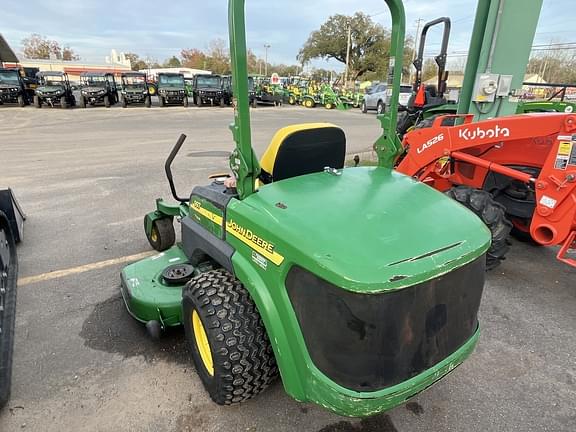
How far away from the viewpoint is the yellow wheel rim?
7.06ft

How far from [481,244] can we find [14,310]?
3.04 metres

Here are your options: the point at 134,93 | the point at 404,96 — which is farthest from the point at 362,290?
the point at 134,93

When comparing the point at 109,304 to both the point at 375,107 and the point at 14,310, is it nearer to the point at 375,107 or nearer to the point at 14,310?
the point at 14,310

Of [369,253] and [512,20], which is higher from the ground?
[512,20]

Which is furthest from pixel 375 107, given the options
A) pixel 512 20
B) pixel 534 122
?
pixel 534 122

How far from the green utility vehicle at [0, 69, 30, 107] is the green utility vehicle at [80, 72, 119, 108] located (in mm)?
2713

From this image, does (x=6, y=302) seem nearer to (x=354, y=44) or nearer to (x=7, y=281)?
(x=7, y=281)

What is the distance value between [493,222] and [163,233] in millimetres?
3014

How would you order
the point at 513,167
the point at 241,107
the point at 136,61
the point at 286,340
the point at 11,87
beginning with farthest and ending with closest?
1. the point at 136,61
2. the point at 11,87
3. the point at 513,167
4. the point at 241,107
5. the point at 286,340

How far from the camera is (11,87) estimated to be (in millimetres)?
19391

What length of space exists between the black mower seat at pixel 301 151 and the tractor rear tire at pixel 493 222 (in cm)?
175

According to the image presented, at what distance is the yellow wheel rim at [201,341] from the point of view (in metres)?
2.15

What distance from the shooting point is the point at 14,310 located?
9.15 feet

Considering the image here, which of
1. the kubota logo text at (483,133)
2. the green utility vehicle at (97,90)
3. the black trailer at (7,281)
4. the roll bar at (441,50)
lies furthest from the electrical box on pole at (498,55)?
the green utility vehicle at (97,90)
